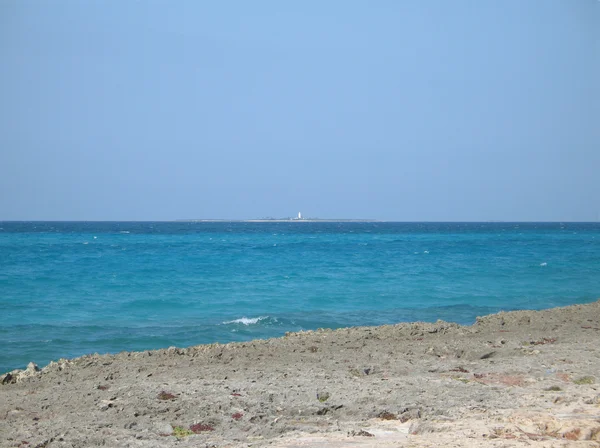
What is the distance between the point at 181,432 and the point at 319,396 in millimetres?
1777

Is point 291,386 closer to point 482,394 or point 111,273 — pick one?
point 482,394

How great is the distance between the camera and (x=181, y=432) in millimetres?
6516

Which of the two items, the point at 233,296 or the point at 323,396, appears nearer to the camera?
the point at 323,396

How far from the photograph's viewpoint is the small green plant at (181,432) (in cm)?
641

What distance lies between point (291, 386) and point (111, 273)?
72.8 ft

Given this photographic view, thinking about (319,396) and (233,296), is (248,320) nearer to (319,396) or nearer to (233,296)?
(233,296)

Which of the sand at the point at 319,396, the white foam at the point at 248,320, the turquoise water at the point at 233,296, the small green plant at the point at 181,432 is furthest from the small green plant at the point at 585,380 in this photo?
the white foam at the point at 248,320

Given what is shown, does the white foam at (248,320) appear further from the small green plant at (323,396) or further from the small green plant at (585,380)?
the small green plant at (585,380)

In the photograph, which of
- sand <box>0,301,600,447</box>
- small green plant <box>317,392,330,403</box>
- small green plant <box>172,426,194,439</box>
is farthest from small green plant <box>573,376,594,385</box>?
small green plant <box>172,426,194,439</box>

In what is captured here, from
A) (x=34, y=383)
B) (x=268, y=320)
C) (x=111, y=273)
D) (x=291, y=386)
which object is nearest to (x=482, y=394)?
(x=291, y=386)

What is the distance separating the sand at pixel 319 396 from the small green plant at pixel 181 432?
2cm

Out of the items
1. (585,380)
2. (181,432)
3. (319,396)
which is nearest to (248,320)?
(319,396)

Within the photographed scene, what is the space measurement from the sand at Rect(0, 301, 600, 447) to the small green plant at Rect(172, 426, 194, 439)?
2cm

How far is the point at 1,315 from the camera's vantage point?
57.6ft
